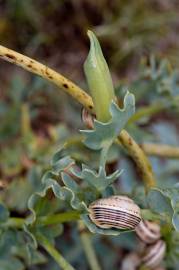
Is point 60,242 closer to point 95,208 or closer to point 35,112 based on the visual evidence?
point 35,112

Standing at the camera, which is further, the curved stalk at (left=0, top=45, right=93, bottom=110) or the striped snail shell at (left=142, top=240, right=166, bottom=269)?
the striped snail shell at (left=142, top=240, right=166, bottom=269)

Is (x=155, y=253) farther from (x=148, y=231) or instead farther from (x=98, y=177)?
(x=98, y=177)

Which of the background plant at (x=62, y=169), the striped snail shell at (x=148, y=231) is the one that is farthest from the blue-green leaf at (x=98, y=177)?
the striped snail shell at (x=148, y=231)

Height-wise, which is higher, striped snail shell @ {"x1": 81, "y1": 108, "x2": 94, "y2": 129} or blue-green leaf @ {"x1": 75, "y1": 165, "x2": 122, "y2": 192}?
striped snail shell @ {"x1": 81, "y1": 108, "x2": 94, "y2": 129}

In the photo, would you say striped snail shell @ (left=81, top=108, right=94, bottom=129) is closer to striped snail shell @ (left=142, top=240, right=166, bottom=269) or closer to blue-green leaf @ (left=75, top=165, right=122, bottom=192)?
blue-green leaf @ (left=75, top=165, right=122, bottom=192)

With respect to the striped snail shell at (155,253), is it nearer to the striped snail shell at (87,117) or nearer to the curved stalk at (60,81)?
the curved stalk at (60,81)

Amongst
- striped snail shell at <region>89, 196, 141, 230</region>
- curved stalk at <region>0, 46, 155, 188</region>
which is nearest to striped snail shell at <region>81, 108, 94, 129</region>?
curved stalk at <region>0, 46, 155, 188</region>
